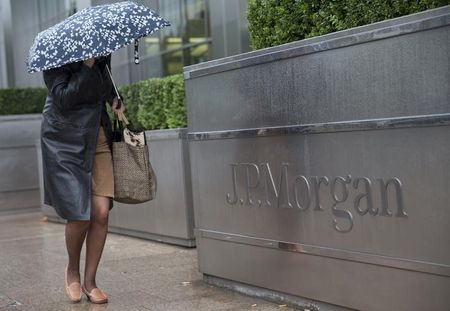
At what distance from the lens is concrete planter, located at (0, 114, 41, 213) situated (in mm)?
11961

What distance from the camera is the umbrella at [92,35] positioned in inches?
183

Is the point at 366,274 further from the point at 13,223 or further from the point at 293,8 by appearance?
the point at 13,223

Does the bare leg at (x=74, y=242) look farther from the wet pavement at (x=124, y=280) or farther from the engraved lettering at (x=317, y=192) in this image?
Answer: the engraved lettering at (x=317, y=192)

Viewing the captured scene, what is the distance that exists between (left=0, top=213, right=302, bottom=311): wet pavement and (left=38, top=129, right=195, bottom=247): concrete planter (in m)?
0.13

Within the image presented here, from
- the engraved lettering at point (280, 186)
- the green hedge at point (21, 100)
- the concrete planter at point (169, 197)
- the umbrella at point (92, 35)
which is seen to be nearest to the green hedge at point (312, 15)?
the umbrella at point (92, 35)

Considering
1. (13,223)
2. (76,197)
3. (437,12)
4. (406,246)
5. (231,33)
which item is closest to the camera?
(437,12)

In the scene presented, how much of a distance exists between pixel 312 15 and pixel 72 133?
66.9 inches

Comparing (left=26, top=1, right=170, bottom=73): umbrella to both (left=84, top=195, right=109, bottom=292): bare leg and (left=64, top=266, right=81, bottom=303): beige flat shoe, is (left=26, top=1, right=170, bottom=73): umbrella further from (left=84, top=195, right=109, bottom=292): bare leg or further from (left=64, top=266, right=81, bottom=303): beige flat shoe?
(left=64, top=266, right=81, bottom=303): beige flat shoe

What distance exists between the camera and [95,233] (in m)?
5.08

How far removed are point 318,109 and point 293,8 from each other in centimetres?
100

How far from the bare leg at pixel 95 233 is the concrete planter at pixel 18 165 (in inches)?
286

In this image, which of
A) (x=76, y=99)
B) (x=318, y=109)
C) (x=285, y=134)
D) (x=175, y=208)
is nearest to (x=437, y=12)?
(x=318, y=109)

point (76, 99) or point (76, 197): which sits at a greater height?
point (76, 99)

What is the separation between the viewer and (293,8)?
500 cm
